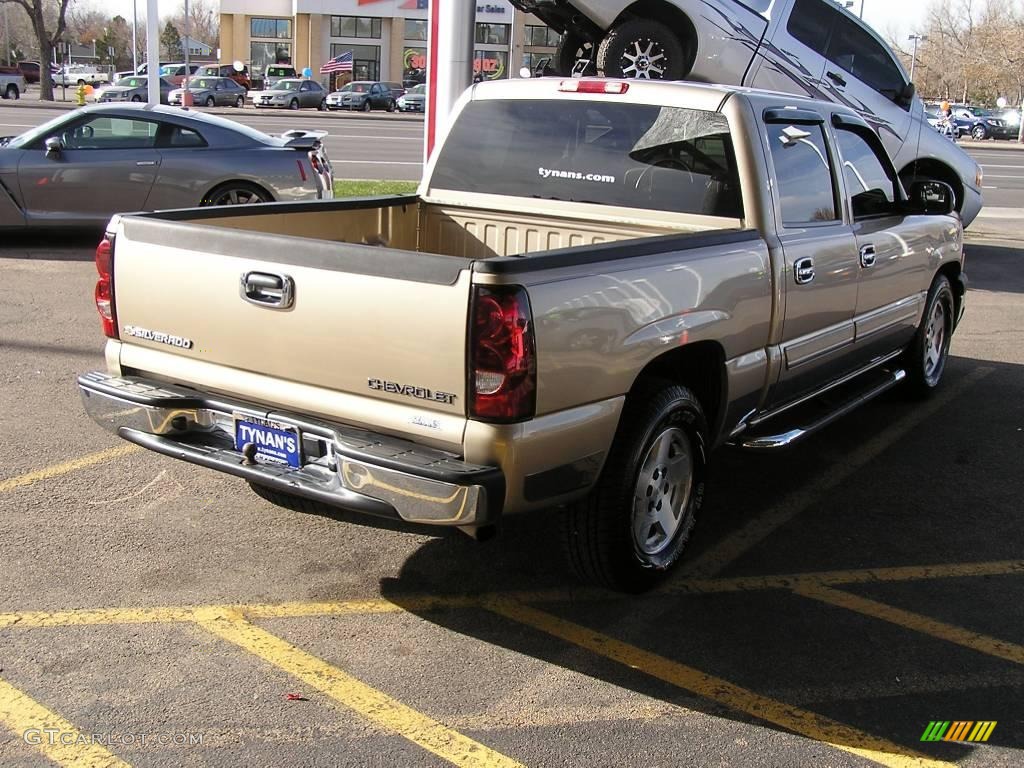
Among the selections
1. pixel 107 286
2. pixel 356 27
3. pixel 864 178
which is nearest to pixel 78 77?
pixel 356 27

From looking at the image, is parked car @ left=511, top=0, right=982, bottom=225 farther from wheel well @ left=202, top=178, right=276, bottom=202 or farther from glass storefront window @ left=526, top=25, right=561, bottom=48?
glass storefront window @ left=526, top=25, right=561, bottom=48

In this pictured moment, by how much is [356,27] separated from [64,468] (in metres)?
72.0

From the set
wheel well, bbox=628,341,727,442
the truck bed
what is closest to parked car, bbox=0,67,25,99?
the truck bed

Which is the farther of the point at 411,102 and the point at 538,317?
the point at 411,102

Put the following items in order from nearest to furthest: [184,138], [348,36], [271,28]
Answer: [184,138]
[348,36]
[271,28]

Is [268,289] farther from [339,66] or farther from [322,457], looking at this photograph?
[339,66]

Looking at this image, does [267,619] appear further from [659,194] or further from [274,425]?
[659,194]

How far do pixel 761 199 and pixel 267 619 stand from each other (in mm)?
2764

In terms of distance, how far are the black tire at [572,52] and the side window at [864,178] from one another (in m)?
6.54

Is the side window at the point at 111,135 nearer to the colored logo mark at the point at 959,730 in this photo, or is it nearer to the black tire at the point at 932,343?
the black tire at the point at 932,343

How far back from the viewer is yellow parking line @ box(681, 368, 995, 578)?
4.63 m

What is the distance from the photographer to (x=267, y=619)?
3.94 meters

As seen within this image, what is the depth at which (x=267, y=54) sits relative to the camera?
7456 cm

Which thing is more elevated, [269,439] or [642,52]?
[642,52]
